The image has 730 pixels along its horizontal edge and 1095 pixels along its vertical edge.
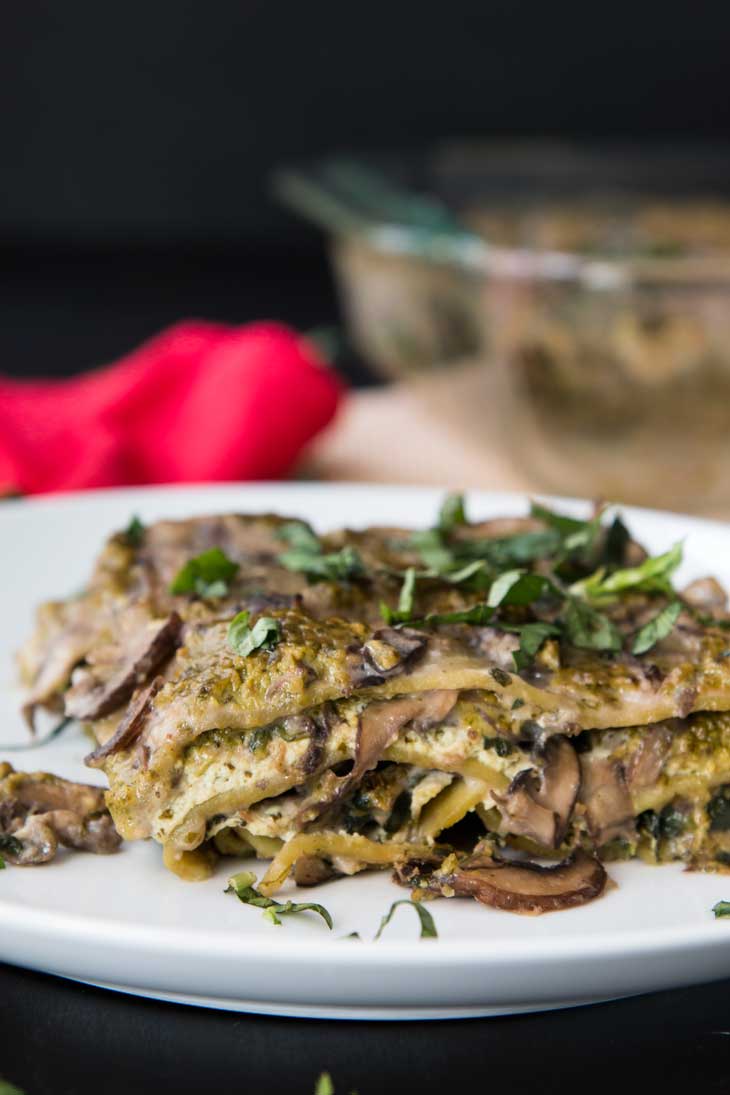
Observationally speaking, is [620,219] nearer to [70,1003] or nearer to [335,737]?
[335,737]

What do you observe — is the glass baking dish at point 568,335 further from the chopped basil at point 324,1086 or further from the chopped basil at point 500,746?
the chopped basil at point 324,1086

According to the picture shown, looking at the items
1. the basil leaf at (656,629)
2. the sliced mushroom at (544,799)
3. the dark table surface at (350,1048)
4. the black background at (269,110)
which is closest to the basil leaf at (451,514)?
the basil leaf at (656,629)

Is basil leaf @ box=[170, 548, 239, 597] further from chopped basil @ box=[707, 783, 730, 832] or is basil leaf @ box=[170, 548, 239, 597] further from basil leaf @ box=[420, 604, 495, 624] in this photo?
chopped basil @ box=[707, 783, 730, 832]

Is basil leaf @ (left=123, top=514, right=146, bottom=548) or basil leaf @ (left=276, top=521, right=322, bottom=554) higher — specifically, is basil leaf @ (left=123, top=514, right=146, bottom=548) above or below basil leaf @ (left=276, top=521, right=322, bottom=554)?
below

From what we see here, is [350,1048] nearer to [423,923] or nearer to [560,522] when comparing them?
[423,923]

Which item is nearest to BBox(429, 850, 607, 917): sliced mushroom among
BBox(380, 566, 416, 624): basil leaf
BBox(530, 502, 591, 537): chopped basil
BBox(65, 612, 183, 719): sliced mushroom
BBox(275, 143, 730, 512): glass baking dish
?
BBox(380, 566, 416, 624): basil leaf
